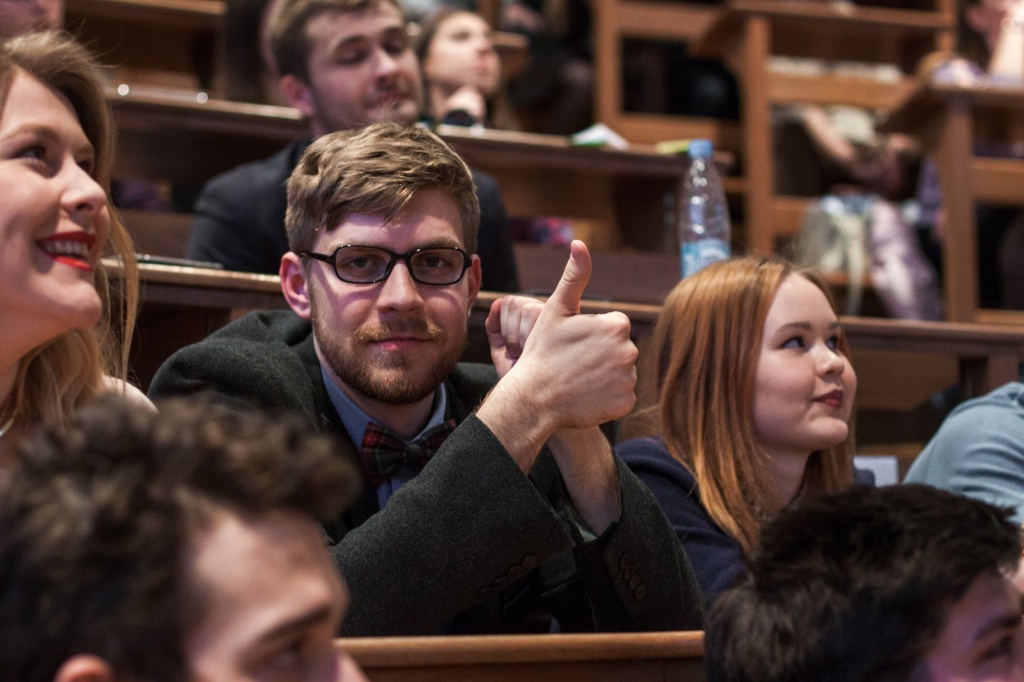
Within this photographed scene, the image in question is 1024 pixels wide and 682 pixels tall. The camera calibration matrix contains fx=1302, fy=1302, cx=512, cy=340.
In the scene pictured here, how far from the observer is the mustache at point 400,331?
159cm

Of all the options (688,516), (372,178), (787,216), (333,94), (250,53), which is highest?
(250,53)

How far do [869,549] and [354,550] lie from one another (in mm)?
531

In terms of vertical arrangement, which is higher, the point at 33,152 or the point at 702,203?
the point at 33,152

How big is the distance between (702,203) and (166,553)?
7.73 feet

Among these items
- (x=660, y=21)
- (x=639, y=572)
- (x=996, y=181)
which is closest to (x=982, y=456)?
(x=639, y=572)

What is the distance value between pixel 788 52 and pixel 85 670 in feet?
13.2

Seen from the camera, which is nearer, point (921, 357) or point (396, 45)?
point (921, 357)

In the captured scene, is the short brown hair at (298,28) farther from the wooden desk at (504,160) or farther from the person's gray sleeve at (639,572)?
the person's gray sleeve at (639,572)

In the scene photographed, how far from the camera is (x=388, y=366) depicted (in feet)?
5.19

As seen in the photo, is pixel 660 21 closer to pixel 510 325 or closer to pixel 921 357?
pixel 921 357

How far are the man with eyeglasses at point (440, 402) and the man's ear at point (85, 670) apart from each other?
1.89 feet

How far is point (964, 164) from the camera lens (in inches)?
133

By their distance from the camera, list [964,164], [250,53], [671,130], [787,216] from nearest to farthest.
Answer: [250,53] → [964,164] → [787,216] → [671,130]

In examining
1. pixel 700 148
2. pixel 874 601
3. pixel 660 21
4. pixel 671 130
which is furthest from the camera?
pixel 660 21
